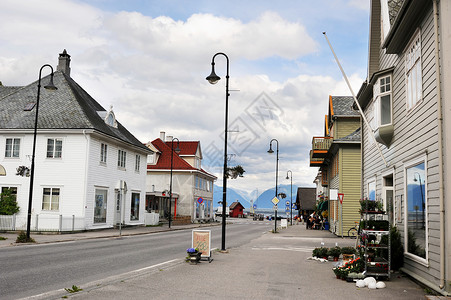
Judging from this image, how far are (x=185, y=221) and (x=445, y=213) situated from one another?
137 ft

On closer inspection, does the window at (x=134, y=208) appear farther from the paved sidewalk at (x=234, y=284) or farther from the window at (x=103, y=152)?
the paved sidewalk at (x=234, y=284)

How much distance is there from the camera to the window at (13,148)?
2952cm

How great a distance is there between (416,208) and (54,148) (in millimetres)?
24179

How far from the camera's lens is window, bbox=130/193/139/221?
36.8 meters

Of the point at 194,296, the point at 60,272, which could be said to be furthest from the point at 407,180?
the point at 60,272

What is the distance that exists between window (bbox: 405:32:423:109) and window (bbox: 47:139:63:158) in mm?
23188

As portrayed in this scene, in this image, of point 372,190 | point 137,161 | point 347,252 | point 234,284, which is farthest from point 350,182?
point 234,284

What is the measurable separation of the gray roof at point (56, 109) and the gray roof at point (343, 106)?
641 inches

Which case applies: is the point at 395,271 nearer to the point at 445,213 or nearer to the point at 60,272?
the point at 445,213

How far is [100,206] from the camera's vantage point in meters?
31.0

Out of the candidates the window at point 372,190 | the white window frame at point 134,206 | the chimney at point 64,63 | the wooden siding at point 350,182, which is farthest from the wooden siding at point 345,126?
the chimney at point 64,63

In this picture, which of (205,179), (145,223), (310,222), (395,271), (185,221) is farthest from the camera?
(205,179)

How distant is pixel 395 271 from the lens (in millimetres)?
12414

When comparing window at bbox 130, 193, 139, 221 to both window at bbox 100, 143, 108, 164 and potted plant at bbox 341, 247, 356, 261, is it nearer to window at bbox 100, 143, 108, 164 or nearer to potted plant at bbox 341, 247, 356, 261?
window at bbox 100, 143, 108, 164
